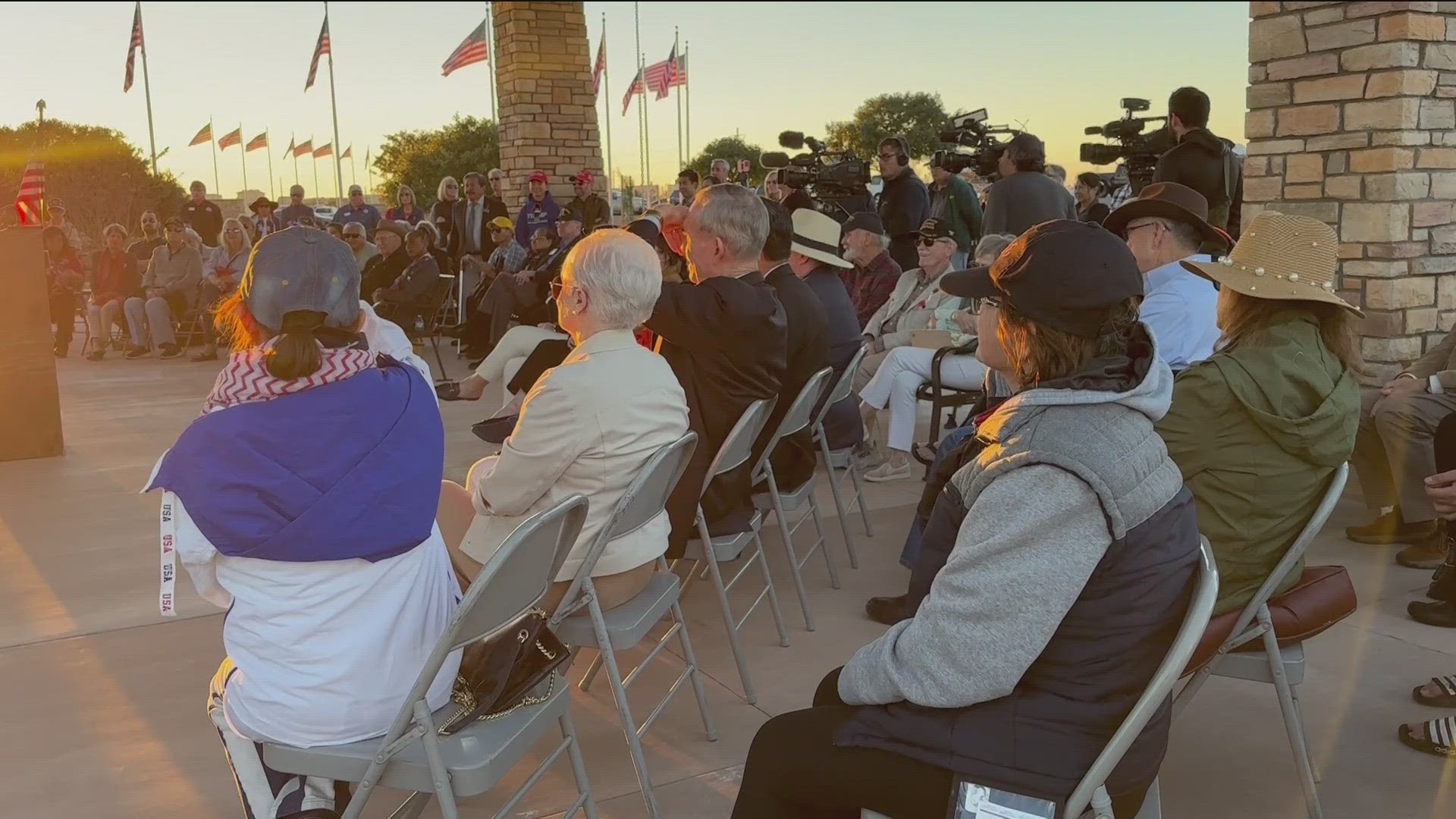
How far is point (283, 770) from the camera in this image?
1970mm

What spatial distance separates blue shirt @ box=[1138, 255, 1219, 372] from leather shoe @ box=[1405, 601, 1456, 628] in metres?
1.02

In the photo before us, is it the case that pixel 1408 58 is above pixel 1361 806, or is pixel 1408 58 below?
above

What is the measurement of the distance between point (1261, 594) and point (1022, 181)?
4.67m

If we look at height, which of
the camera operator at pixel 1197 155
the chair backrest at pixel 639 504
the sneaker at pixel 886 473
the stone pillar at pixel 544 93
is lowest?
the sneaker at pixel 886 473

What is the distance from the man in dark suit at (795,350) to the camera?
4027 millimetres

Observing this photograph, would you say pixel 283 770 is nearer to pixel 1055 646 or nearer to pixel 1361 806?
pixel 1055 646

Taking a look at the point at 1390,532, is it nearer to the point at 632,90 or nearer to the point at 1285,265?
the point at 1285,265

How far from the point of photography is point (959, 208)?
8148 mm

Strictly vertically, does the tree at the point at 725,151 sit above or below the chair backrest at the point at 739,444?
above

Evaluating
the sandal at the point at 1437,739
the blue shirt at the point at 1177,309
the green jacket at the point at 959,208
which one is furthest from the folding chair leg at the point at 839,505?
the green jacket at the point at 959,208

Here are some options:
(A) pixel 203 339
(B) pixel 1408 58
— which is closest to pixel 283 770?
(B) pixel 1408 58

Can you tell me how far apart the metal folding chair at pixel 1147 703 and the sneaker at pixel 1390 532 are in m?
3.30

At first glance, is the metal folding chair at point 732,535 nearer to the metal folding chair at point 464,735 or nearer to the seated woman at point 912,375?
the metal folding chair at point 464,735

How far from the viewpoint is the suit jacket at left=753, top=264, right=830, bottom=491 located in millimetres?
4031
